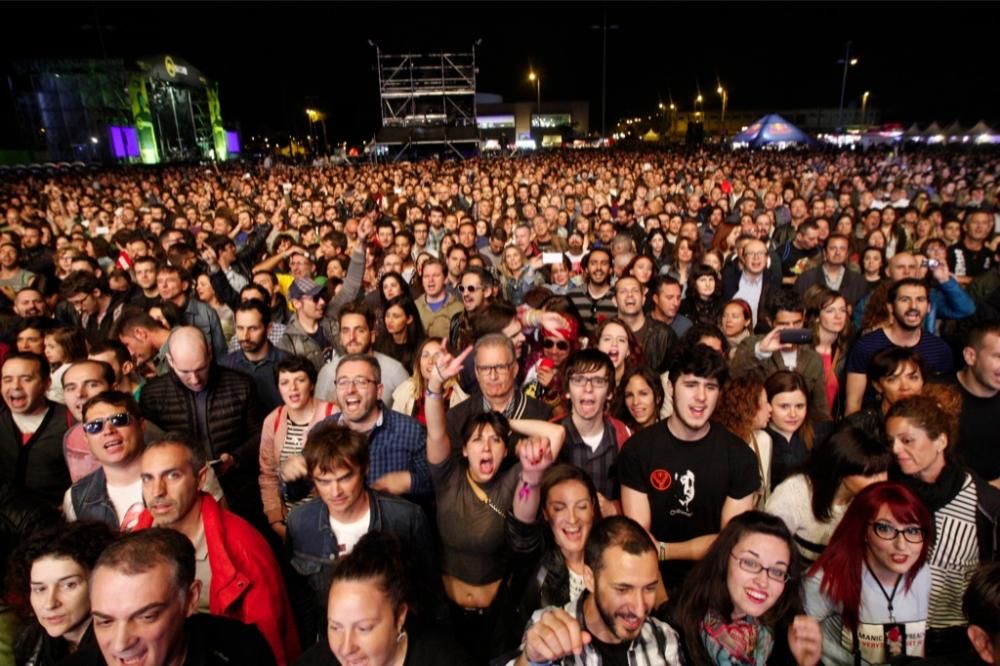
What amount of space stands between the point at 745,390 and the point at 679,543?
104 cm

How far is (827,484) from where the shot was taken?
2.68m

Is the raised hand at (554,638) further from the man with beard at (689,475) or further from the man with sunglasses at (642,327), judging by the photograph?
the man with sunglasses at (642,327)

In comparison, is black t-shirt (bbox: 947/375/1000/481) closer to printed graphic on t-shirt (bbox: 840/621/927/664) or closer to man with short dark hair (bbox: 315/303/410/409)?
printed graphic on t-shirt (bbox: 840/621/927/664)

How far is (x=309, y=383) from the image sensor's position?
141 inches

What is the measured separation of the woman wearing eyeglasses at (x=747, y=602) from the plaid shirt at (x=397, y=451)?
1.52 metres

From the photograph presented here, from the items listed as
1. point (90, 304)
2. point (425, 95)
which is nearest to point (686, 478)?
point (90, 304)

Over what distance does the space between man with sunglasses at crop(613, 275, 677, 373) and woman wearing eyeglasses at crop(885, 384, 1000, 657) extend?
1.92 m

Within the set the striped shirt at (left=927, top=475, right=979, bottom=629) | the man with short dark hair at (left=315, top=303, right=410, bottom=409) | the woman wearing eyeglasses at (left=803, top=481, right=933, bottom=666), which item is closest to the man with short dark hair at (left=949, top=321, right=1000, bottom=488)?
the striped shirt at (left=927, top=475, right=979, bottom=629)

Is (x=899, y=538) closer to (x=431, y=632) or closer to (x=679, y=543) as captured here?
(x=679, y=543)

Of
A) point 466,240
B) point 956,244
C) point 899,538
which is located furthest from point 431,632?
point 956,244

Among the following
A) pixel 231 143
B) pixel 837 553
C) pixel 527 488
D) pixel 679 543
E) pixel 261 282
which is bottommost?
pixel 679 543

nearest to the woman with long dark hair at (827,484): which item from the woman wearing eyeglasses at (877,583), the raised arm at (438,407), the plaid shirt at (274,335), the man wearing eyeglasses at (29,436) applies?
the woman wearing eyeglasses at (877,583)

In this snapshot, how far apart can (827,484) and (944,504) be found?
48 centimetres

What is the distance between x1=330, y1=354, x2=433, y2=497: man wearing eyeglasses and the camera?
10.4 feet
